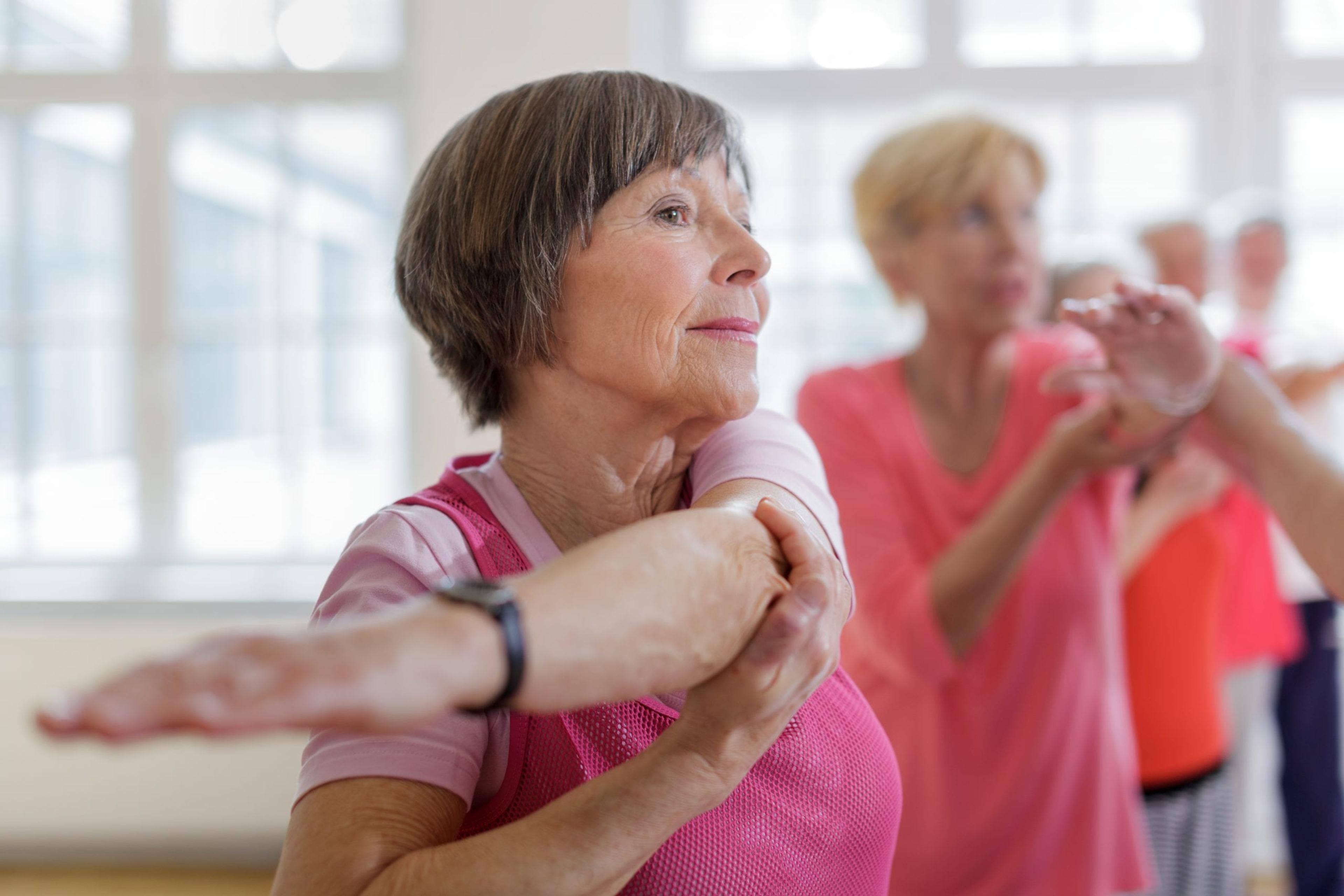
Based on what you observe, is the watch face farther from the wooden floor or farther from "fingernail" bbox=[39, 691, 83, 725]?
the wooden floor

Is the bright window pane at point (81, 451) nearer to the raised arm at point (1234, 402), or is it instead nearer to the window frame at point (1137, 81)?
the window frame at point (1137, 81)

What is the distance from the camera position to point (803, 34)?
358 cm

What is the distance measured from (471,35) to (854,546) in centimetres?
248

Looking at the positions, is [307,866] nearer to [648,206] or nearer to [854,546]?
[648,206]

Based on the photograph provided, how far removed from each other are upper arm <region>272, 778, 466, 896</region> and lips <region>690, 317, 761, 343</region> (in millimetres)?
427

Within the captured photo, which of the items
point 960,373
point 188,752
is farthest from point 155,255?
point 960,373

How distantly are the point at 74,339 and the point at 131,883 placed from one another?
190 centimetres

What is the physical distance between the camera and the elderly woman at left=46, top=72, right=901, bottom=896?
0.53 meters

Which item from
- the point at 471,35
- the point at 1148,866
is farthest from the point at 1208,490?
the point at 471,35

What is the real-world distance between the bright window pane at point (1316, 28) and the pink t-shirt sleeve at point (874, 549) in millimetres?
2879

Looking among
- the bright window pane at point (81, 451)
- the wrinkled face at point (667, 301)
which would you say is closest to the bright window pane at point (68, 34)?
the bright window pane at point (81, 451)

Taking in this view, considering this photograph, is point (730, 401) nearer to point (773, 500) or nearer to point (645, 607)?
point (773, 500)

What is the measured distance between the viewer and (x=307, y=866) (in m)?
0.66

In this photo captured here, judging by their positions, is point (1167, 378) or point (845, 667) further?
point (845, 667)
